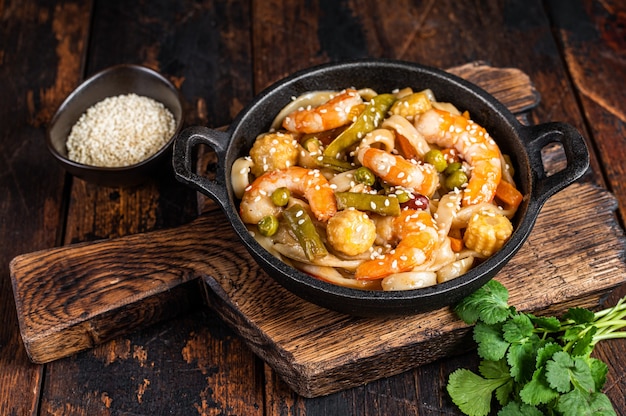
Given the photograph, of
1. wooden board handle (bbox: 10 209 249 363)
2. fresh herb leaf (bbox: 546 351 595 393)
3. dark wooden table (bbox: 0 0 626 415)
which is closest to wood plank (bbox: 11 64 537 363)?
wooden board handle (bbox: 10 209 249 363)

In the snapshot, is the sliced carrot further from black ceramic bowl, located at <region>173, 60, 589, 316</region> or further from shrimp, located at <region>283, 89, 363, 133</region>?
shrimp, located at <region>283, 89, 363, 133</region>

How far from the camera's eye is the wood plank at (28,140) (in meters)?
3.91

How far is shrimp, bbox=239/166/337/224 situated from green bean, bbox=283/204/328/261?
0.06 m

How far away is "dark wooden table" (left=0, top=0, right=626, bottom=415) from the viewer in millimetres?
3803

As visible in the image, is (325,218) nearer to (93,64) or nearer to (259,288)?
(259,288)

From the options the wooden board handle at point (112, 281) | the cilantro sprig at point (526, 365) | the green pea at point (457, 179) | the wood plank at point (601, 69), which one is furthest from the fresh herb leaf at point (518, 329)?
the wooden board handle at point (112, 281)

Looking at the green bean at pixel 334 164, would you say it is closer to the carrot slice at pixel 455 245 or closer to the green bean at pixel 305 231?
the green bean at pixel 305 231

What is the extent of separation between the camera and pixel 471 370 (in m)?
3.86

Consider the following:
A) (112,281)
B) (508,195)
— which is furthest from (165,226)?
(508,195)

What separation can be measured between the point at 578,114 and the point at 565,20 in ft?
2.76

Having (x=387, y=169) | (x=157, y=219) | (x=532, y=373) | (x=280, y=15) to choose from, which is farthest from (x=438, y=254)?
(x=280, y=15)

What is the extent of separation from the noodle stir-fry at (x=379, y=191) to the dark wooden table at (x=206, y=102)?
2.38 ft

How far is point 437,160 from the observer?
367 centimetres

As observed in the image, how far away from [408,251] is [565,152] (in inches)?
36.2
